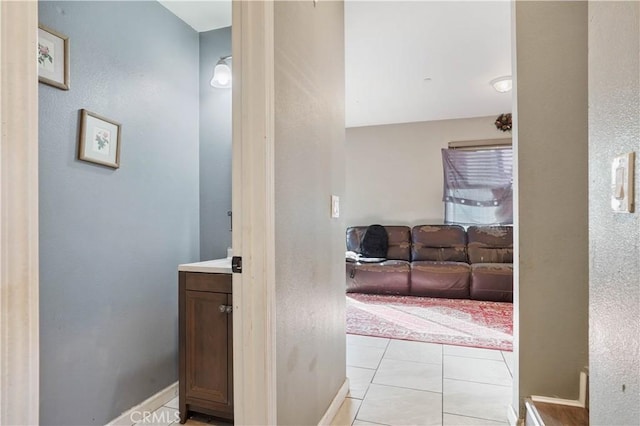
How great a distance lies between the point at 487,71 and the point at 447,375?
9.92 ft

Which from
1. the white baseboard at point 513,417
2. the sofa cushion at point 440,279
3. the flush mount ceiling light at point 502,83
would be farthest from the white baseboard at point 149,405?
the flush mount ceiling light at point 502,83

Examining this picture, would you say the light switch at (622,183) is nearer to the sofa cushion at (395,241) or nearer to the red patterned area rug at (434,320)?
the red patterned area rug at (434,320)

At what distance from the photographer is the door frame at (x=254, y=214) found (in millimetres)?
1104

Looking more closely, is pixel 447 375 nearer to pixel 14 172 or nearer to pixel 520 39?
pixel 520 39

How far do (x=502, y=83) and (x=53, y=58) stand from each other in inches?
157

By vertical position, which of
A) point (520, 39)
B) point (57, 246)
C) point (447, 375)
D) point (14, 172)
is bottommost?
point (447, 375)

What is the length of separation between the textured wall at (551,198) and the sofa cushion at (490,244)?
3239 mm

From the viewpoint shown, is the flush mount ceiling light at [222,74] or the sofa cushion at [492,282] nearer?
the flush mount ceiling light at [222,74]

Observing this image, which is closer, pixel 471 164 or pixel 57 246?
pixel 57 246

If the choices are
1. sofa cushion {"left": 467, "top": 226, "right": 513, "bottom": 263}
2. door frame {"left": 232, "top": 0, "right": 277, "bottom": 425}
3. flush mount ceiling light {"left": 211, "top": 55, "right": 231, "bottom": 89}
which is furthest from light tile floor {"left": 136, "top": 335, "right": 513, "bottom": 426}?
sofa cushion {"left": 467, "top": 226, "right": 513, "bottom": 263}

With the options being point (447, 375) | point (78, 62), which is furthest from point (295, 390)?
point (78, 62)

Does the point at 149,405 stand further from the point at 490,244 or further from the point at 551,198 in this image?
the point at 490,244

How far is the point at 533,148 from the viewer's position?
1580 mm

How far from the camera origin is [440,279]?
14.0 ft
